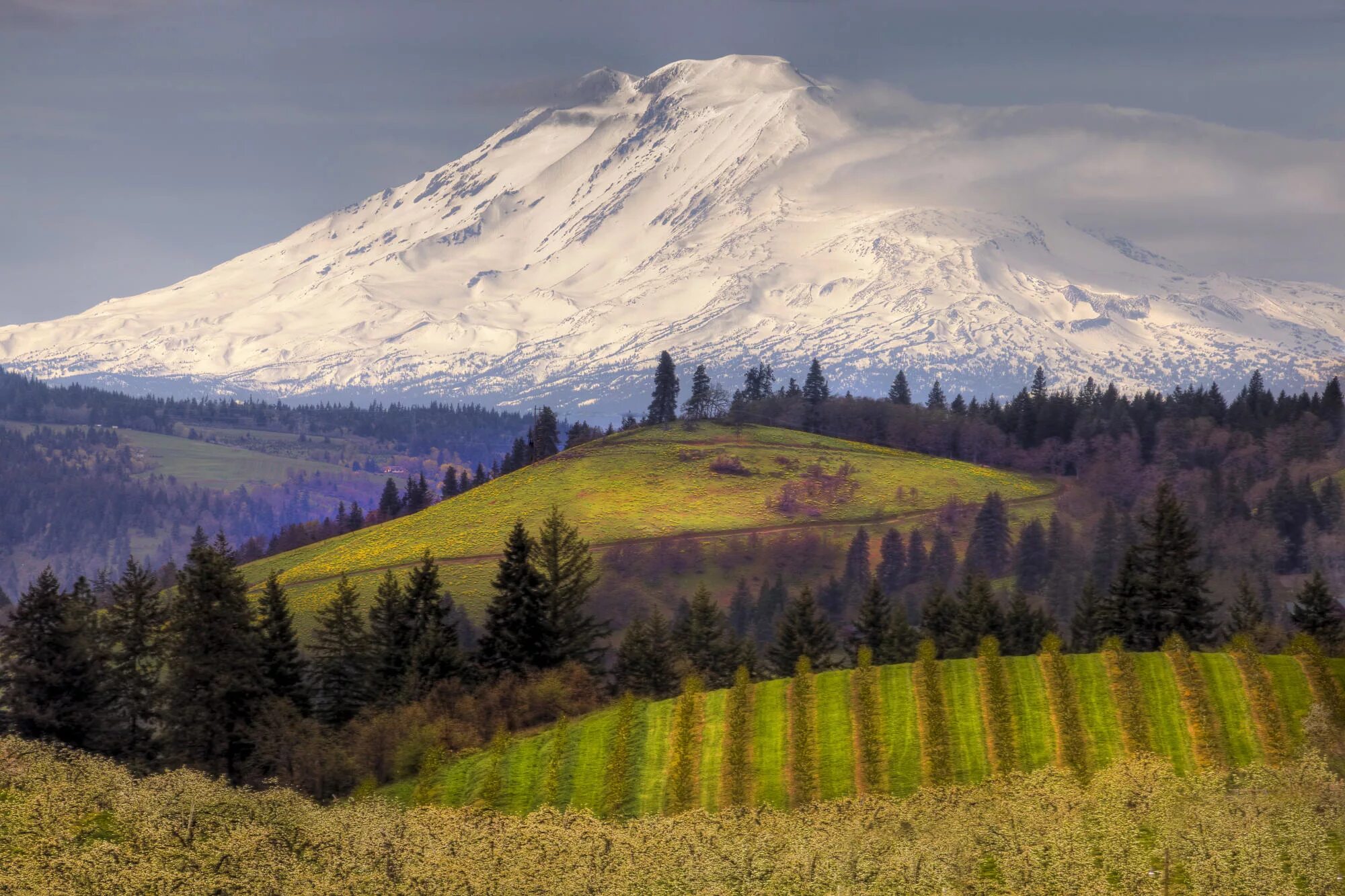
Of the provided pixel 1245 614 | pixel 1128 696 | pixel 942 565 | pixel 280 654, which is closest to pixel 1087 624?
pixel 1245 614

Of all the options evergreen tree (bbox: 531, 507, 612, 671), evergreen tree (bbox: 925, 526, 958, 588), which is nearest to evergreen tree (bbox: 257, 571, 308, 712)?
evergreen tree (bbox: 531, 507, 612, 671)

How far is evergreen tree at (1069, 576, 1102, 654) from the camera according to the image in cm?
10912

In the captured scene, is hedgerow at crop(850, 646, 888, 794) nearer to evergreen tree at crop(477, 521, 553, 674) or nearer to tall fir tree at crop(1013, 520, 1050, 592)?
evergreen tree at crop(477, 521, 553, 674)

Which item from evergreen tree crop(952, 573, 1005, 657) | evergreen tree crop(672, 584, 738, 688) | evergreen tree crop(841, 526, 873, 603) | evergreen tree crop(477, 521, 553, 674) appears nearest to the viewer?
evergreen tree crop(477, 521, 553, 674)

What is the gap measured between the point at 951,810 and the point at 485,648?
165 ft

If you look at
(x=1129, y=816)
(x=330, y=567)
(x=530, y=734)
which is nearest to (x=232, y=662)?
(x=530, y=734)

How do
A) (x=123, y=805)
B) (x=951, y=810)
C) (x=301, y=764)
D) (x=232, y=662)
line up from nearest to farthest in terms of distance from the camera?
(x=123, y=805) < (x=951, y=810) < (x=301, y=764) < (x=232, y=662)

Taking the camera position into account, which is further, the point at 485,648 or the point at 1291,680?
the point at 485,648

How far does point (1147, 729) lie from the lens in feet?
242

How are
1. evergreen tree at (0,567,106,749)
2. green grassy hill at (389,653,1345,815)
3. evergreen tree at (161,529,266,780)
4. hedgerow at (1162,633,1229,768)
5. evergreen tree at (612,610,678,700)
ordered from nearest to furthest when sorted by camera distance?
hedgerow at (1162,633,1229,768) → green grassy hill at (389,653,1345,815) → evergreen tree at (0,567,106,749) → evergreen tree at (161,529,266,780) → evergreen tree at (612,610,678,700)

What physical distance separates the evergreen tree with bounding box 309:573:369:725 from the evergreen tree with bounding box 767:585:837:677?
30.5 metres

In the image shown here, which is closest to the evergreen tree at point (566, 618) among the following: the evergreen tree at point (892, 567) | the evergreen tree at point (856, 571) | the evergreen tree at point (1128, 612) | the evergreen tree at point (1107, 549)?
the evergreen tree at point (1128, 612)

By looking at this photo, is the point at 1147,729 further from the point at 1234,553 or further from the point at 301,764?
the point at 1234,553

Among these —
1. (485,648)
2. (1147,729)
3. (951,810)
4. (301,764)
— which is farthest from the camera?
(485,648)
